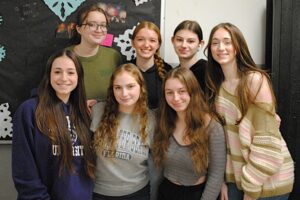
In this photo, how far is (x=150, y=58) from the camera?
200cm

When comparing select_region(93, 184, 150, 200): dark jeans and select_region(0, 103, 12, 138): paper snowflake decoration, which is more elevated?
select_region(0, 103, 12, 138): paper snowflake decoration

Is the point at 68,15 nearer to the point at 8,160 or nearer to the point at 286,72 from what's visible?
the point at 8,160

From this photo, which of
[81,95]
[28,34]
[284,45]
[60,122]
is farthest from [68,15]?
[284,45]

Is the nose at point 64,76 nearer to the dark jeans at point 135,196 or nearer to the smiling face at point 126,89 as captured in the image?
the smiling face at point 126,89

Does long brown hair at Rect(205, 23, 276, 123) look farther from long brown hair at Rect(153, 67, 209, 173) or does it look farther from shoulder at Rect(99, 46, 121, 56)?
shoulder at Rect(99, 46, 121, 56)

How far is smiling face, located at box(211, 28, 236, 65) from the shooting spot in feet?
5.38

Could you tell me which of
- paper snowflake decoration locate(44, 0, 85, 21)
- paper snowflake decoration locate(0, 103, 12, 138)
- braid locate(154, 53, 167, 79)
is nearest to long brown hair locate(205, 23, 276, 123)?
braid locate(154, 53, 167, 79)

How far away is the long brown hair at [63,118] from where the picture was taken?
1.52 meters

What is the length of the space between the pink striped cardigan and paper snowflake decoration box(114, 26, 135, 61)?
877 mm

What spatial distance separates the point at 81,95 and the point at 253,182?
1.03 metres

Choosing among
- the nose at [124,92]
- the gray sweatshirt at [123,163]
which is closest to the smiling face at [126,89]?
the nose at [124,92]

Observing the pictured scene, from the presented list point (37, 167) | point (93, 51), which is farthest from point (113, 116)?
point (93, 51)

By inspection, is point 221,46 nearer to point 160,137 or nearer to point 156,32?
point 156,32

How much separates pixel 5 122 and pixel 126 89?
1.15 metres
